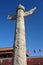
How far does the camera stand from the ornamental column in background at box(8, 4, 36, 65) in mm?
10109

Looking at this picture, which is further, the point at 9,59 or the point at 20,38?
the point at 9,59

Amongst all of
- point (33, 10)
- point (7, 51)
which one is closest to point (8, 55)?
point (7, 51)

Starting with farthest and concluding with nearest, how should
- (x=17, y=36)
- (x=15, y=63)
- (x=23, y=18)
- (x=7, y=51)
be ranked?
1. (x=7, y=51)
2. (x=23, y=18)
3. (x=17, y=36)
4. (x=15, y=63)

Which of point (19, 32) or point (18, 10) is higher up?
point (18, 10)

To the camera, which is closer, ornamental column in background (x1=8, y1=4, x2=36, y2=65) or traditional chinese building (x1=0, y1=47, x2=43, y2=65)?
ornamental column in background (x1=8, y1=4, x2=36, y2=65)

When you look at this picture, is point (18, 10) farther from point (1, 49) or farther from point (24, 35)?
point (1, 49)

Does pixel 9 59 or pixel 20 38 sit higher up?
pixel 20 38

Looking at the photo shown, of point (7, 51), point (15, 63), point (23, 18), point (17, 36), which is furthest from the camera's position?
point (7, 51)

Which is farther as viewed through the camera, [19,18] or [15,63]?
[19,18]

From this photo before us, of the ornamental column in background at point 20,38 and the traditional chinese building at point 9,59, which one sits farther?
the traditional chinese building at point 9,59

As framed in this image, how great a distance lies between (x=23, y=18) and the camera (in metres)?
11.6

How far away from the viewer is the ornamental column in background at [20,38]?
10.1 meters

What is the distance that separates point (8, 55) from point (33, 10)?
23.2 m

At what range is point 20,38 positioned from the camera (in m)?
10.7
